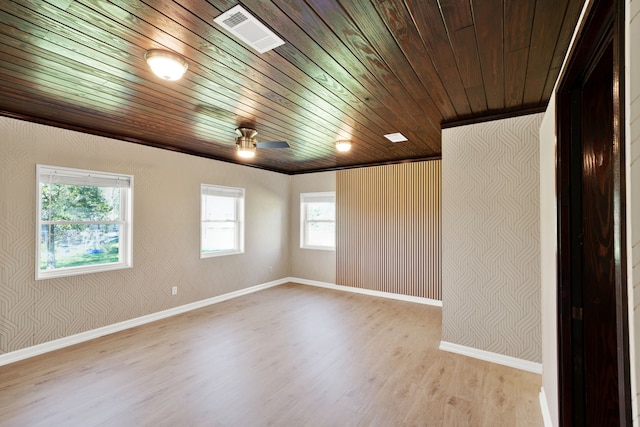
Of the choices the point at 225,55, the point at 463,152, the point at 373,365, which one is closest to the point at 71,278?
the point at 225,55

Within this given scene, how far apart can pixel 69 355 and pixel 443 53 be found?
441cm

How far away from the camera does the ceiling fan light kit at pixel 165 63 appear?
1.88 meters

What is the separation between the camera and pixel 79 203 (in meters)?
3.62

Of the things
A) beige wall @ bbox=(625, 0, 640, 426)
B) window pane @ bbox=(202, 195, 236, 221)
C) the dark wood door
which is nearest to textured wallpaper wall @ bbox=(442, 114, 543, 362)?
the dark wood door

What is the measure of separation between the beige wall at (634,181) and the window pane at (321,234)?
5596 mm

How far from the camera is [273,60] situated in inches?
78.4

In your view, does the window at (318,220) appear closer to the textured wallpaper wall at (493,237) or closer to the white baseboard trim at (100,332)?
the white baseboard trim at (100,332)

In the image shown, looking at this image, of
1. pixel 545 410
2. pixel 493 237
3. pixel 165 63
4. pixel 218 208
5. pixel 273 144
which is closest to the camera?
pixel 165 63

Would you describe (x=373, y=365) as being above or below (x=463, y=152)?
below

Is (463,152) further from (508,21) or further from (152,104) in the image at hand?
(152,104)

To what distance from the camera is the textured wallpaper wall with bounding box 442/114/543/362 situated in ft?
9.45

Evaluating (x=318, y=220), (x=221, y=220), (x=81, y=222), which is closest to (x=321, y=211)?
(x=318, y=220)

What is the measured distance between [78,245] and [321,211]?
161 inches

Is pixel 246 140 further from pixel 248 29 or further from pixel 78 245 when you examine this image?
pixel 78 245
